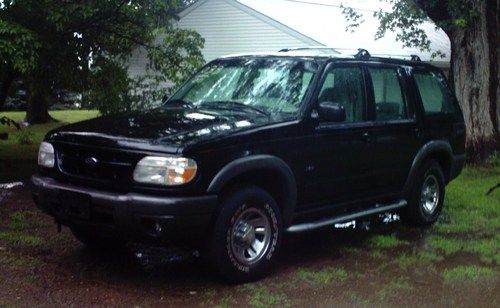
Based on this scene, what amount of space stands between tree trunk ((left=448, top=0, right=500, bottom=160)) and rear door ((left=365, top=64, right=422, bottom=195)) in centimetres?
558

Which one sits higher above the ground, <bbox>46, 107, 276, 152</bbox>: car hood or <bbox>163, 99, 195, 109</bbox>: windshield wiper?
<bbox>163, 99, 195, 109</bbox>: windshield wiper

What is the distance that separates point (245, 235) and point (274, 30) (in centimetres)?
1891

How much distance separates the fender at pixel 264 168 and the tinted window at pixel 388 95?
1498 millimetres

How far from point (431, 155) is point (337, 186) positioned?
6.39 ft

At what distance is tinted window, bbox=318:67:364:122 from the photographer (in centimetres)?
608

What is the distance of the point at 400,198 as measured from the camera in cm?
698

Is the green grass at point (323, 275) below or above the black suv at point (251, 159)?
below

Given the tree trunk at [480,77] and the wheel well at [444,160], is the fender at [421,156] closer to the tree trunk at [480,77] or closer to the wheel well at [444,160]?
the wheel well at [444,160]

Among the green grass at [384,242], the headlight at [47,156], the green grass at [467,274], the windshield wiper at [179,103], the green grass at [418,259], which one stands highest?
the windshield wiper at [179,103]

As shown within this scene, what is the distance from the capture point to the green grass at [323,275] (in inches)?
213

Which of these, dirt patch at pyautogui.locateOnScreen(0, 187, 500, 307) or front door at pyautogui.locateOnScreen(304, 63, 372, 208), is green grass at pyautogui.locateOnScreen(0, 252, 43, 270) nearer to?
dirt patch at pyautogui.locateOnScreen(0, 187, 500, 307)

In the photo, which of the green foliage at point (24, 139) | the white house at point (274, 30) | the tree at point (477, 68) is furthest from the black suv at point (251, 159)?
the white house at point (274, 30)

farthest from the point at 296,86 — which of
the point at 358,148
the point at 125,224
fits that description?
the point at 125,224

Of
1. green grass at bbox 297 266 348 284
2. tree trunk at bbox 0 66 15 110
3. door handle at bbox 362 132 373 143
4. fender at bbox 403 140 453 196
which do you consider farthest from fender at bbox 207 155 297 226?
tree trunk at bbox 0 66 15 110
